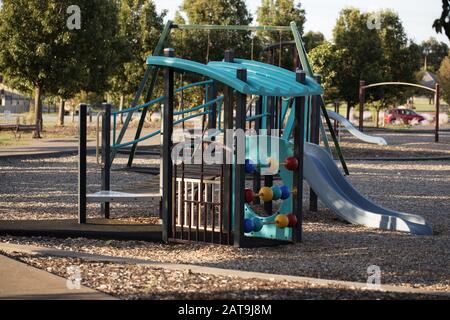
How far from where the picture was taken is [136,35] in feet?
167

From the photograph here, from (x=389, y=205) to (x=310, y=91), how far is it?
4739mm

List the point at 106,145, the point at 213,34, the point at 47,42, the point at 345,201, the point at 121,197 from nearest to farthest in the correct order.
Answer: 1. the point at 121,197
2. the point at 106,145
3. the point at 345,201
4. the point at 47,42
5. the point at 213,34

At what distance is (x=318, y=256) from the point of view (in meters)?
10.1

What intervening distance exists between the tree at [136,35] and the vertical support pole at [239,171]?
38.8 metres

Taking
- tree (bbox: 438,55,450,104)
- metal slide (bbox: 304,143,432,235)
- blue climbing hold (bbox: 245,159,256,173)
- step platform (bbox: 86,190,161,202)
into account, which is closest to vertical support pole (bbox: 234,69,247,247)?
blue climbing hold (bbox: 245,159,256,173)

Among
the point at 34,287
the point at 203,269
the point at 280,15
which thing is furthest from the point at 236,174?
the point at 280,15

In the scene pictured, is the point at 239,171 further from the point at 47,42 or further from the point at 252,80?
the point at 47,42

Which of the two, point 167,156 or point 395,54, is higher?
point 395,54

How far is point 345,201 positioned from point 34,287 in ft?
21.2

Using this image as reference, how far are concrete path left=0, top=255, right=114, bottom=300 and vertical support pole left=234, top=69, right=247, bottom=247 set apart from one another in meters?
2.89

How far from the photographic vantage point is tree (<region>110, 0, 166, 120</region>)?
49.9 m

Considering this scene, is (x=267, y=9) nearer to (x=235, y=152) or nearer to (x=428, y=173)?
(x=428, y=173)

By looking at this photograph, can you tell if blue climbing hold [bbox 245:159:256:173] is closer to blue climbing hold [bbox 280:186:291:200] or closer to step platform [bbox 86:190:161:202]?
blue climbing hold [bbox 280:186:291:200]
